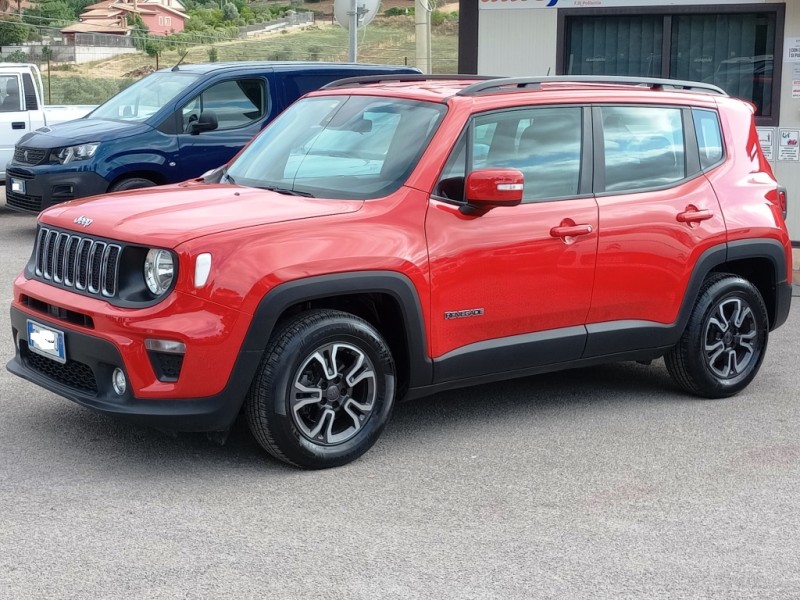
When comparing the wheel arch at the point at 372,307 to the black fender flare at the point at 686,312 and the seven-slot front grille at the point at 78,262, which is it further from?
the black fender flare at the point at 686,312

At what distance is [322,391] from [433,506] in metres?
0.73

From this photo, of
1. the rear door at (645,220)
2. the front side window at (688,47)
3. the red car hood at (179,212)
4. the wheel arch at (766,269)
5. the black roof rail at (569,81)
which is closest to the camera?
the red car hood at (179,212)

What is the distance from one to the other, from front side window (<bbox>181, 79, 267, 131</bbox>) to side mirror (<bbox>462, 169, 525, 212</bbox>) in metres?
7.02

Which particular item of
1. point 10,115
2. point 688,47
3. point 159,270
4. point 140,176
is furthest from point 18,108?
point 159,270

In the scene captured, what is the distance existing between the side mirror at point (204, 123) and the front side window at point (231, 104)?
0.07m

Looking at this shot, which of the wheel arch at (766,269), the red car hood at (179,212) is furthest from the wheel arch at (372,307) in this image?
the wheel arch at (766,269)

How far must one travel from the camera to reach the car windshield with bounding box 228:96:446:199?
5609 mm

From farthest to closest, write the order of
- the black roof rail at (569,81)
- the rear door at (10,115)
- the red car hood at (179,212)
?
the rear door at (10,115) < the black roof rail at (569,81) < the red car hood at (179,212)

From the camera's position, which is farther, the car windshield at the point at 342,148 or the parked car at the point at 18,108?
the parked car at the point at 18,108

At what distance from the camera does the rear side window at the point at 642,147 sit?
618 centimetres

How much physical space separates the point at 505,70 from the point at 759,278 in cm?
549

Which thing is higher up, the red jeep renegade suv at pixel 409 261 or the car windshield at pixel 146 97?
the car windshield at pixel 146 97

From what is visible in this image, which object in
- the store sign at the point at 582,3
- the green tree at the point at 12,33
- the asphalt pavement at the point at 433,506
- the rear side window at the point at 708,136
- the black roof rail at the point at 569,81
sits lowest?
the asphalt pavement at the point at 433,506

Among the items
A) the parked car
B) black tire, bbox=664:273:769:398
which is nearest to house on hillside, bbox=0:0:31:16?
the parked car
